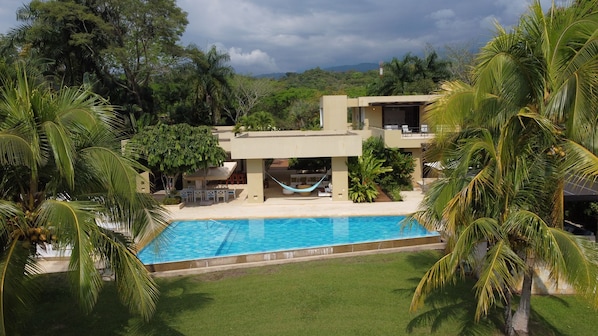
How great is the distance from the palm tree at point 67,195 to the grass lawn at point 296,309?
251 centimetres

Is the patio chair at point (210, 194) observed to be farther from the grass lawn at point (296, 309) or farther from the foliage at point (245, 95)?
the foliage at point (245, 95)

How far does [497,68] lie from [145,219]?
583 cm

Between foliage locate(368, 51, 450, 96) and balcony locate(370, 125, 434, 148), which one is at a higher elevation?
foliage locate(368, 51, 450, 96)

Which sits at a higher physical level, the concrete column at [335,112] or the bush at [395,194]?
the concrete column at [335,112]

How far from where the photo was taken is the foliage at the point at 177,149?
738 inches

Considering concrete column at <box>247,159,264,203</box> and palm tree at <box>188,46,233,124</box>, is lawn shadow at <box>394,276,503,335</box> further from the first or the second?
palm tree at <box>188,46,233,124</box>

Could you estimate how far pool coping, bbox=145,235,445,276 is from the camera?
11828 mm

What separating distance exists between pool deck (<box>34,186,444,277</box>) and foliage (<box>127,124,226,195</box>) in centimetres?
195

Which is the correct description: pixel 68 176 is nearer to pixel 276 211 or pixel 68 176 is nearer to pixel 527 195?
pixel 527 195

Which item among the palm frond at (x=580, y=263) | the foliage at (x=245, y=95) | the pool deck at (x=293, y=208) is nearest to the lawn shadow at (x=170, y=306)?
the palm frond at (x=580, y=263)

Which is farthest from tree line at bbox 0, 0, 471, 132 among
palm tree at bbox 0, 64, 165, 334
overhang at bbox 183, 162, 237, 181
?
palm tree at bbox 0, 64, 165, 334

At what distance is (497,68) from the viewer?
6871mm

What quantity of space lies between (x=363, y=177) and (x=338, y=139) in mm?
2156

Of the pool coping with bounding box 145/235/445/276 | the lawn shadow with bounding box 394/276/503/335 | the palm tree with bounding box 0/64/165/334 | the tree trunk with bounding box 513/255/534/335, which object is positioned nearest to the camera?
the palm tree with bounding box 0/64/165/334
